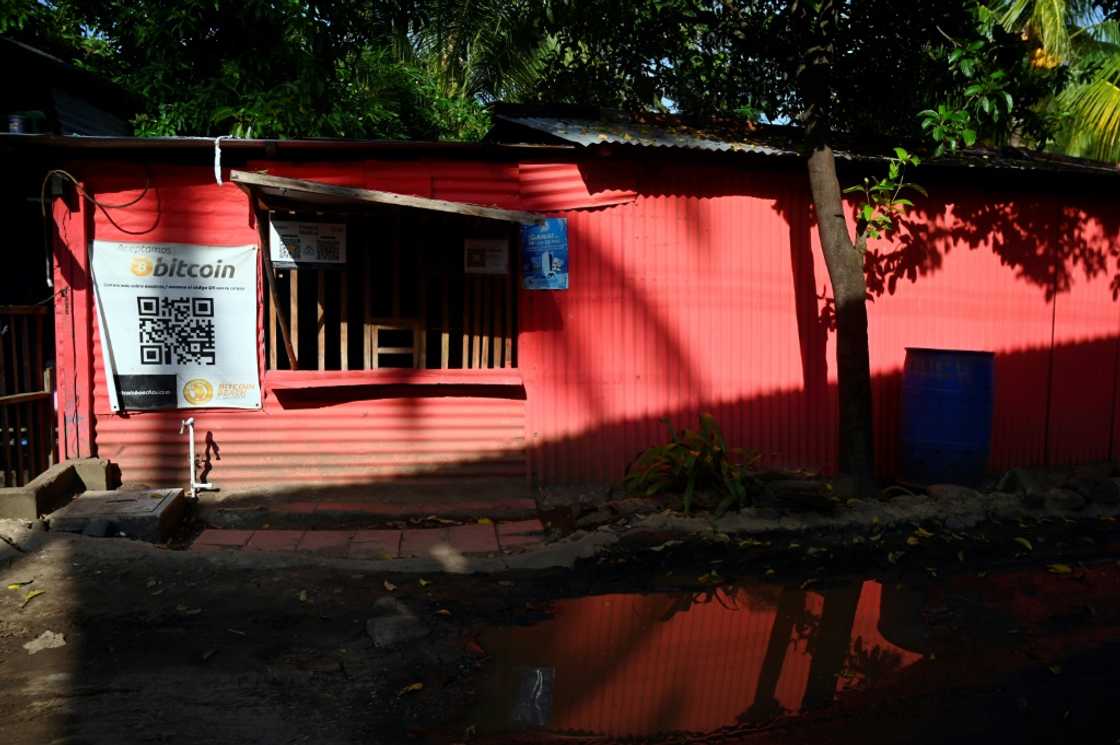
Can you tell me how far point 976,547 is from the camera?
5.72 m

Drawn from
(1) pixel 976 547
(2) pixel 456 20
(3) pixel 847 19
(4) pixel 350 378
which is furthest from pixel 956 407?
(2) pixel 456 20

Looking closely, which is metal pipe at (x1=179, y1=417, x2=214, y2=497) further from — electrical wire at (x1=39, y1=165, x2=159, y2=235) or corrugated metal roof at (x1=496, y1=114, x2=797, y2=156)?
corrugated metal roof at (x1=496, y1=114, x2=797, y2=156)

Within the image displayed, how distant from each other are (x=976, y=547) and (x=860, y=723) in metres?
2.79

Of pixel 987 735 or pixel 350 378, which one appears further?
pixel 350 378

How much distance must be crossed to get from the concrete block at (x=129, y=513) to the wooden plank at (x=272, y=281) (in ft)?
4.35

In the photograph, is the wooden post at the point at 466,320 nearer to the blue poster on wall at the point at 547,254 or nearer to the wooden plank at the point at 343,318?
the blue poster on wall at the point at 547,254

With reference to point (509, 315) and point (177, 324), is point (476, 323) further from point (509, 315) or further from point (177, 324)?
point (177, 324)

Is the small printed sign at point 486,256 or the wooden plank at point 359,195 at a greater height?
the wooden plank at point 359,195

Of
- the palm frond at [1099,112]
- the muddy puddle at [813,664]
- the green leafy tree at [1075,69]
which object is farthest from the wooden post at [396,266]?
the palm frond at [1099,112]

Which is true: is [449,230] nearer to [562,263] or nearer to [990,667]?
[562,263]

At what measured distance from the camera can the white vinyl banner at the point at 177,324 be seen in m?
6.25

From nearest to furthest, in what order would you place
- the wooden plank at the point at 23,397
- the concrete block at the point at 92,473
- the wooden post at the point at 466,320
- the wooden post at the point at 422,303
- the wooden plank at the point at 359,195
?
the wooden plank at the point at 359,195
the wooden plank at the point at 23,397
the concrete block at the point at 92,473
the wooden post at the point at 422,303
the wooden post at the point at 466,320

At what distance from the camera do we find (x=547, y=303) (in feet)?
22.4

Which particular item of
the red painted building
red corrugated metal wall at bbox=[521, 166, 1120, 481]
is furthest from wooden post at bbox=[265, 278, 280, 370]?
red corrugated metal wall at bbox=[521, 166, 1120, 481]
